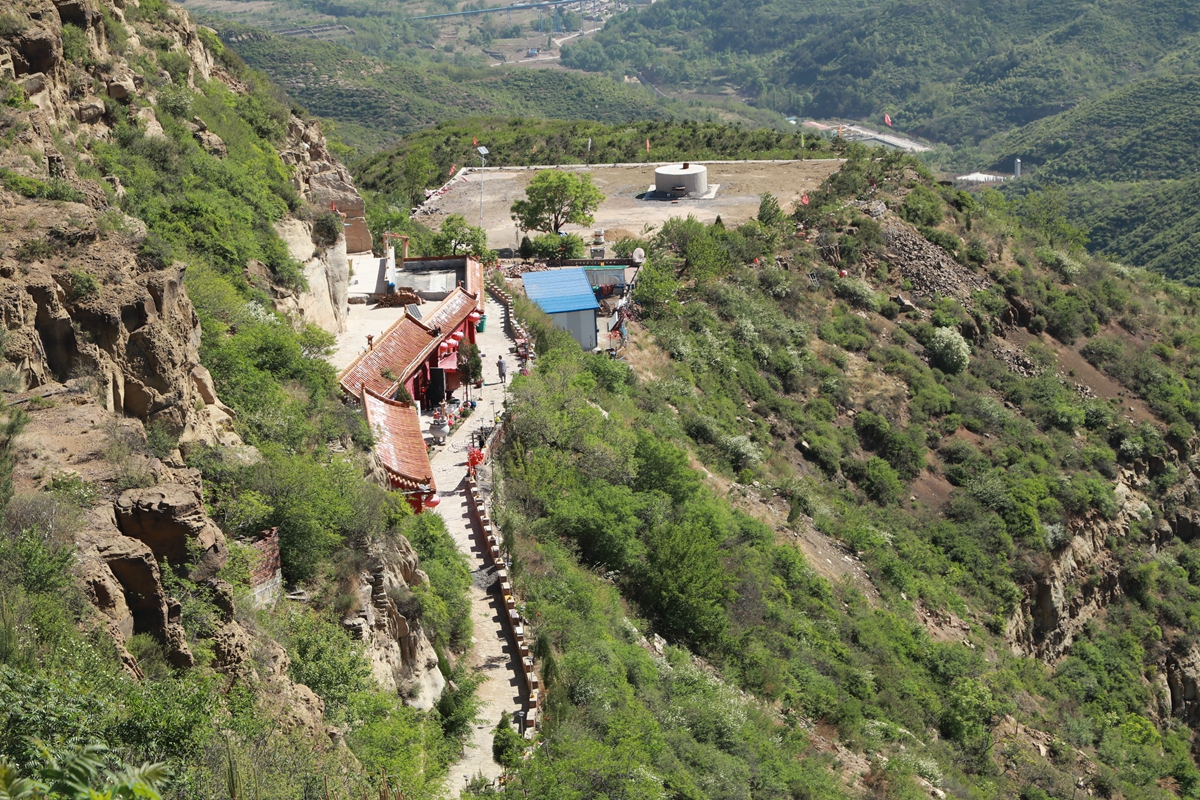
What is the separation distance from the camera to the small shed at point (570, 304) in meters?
39.6

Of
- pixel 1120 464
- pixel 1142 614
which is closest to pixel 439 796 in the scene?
pixel 1142 614

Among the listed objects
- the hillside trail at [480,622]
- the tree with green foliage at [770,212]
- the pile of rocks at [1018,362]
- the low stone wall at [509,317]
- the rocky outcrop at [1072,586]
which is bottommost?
the rocky outcrop at [1072,586]

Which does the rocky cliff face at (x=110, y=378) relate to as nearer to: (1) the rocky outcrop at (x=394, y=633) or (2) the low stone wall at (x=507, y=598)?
(1) the rocky outcrop at (x=394, y=633)

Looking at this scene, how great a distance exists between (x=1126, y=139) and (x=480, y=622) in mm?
130453

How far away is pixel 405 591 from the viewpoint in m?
18.3

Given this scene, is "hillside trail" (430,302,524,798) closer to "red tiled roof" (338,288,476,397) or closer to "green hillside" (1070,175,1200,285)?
"red tiled roof" (338,288,476,397)

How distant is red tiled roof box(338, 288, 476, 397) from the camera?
27.1m

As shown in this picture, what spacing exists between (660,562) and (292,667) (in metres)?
12.1

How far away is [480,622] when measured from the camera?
20812 mm

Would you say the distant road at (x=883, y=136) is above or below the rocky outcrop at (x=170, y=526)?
below

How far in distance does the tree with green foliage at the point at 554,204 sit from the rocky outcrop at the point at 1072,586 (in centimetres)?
2378

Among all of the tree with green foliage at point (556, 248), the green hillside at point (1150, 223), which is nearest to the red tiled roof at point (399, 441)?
the tree with green foliage at point (556, 248)

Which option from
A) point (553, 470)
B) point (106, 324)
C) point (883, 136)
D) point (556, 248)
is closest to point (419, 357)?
point (553, 470)

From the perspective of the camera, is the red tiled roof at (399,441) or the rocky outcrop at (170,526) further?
the red tiled roof at (399,441)
